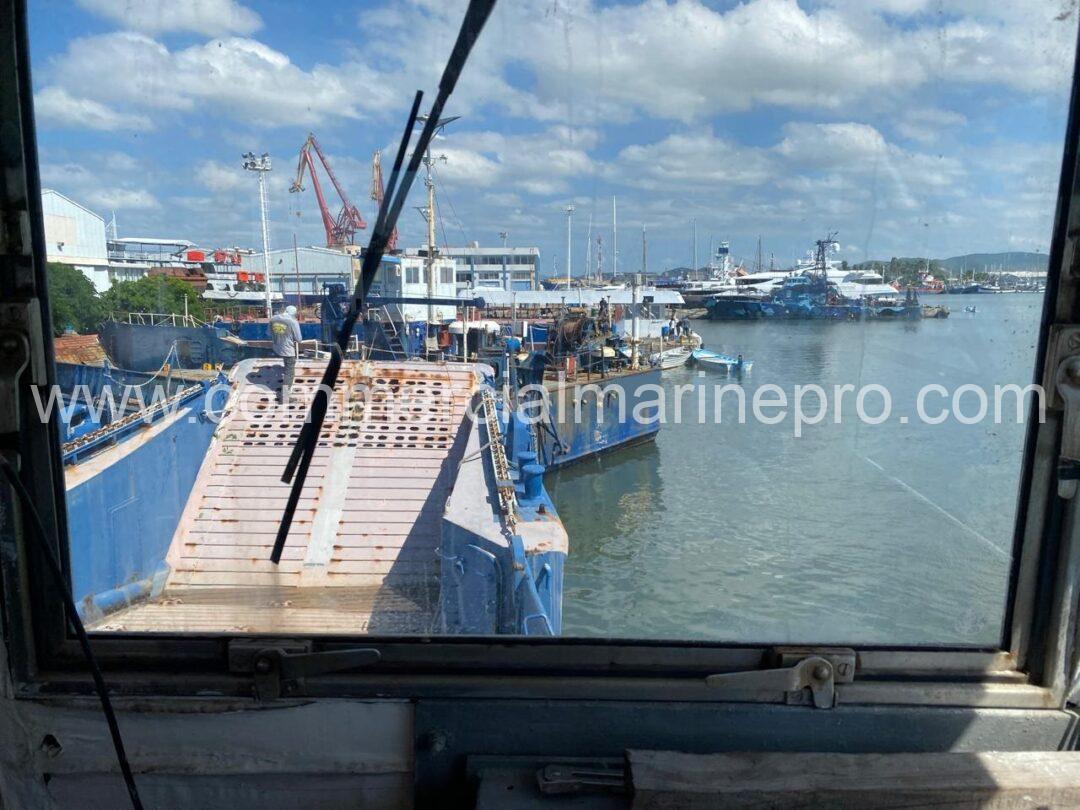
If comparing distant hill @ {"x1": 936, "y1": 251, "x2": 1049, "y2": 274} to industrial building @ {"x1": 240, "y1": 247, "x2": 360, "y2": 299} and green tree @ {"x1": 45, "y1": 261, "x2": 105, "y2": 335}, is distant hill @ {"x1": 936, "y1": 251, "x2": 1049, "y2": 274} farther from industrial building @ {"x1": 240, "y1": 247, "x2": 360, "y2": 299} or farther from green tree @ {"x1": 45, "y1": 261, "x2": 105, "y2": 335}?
green tree @ {"x1": 45, "y1": 261, "x2": 105, "y2": 335}

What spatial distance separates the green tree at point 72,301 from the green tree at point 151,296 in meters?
0.05

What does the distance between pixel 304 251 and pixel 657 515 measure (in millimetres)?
10577

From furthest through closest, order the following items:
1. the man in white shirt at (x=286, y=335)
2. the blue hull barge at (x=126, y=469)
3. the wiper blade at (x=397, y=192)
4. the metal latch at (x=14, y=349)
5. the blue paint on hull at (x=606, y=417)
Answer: the blue paint on hull at (x=606, y=417) < the blue hull barge at (x=126, y=469) < the man in white shirt at (x=286, y=335) < the wiper blade at (x=397, y=192) < the metal latch at (x=14, y=349)

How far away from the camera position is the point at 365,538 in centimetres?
607

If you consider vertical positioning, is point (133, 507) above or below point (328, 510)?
above

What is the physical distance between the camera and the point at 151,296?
2070 mm

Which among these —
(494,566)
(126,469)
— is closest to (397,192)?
(494,566)

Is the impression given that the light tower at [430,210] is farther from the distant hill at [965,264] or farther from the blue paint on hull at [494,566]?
the blue paint on hull at [494,566]

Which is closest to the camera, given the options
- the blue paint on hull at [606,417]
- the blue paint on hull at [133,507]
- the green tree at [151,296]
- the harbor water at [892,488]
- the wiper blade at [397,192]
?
the wiper blade at [397,192]

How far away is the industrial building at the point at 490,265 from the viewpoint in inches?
85.4

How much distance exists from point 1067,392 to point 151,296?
7.48 ft

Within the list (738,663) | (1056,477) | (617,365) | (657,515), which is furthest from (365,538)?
(617,365)

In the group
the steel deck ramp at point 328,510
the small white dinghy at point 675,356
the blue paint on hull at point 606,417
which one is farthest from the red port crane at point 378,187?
the blue paint on hull at point 606,417

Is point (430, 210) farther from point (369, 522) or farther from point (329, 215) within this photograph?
point (369, 522)
